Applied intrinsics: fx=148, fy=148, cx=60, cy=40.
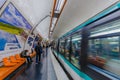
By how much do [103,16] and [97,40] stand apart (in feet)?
1.55

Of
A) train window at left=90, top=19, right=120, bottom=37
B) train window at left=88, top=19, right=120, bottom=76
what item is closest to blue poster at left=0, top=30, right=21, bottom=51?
train window at left=88, top=19, right=120, bottom=76

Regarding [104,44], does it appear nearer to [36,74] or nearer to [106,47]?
[106,47]

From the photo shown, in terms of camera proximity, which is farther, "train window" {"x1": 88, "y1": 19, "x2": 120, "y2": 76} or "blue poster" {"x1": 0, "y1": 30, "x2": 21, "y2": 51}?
"blue poster" {"x1": 0, "y1": 30, "x2": 21, "y2": 51}

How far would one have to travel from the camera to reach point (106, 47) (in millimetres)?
2482

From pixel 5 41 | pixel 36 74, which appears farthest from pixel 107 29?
pixel 5 41

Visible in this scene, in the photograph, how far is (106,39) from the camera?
96.7 inches

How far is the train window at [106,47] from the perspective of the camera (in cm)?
217

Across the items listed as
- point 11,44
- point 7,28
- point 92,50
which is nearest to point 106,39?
point 92,50

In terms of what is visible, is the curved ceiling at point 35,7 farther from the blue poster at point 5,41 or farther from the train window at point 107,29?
the train window at point 107,29

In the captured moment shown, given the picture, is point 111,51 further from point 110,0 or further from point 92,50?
point 110,0

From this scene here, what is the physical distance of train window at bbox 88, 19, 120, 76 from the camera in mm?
2172

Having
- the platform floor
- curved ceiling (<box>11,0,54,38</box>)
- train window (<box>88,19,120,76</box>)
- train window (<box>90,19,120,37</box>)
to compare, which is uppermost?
curved ceiling (<box>11,0,54,38</box>)

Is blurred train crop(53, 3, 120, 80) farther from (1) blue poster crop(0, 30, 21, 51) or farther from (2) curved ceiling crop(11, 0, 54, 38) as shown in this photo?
(1) blue poster crop(0, 30, 21, 51)

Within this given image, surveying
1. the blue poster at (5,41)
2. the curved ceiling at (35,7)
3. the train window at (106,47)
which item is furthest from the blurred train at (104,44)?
the blue poster at (5,41)
